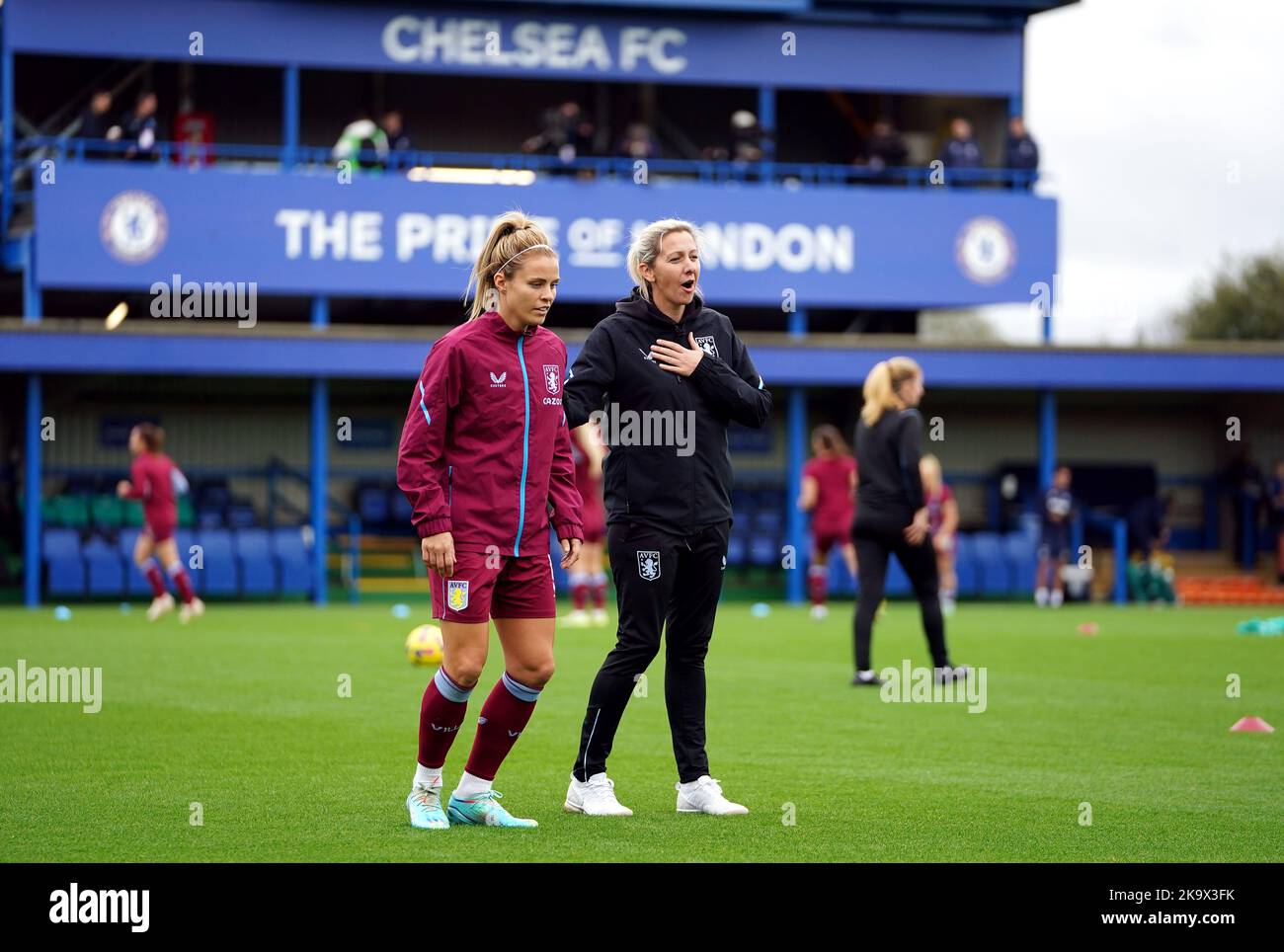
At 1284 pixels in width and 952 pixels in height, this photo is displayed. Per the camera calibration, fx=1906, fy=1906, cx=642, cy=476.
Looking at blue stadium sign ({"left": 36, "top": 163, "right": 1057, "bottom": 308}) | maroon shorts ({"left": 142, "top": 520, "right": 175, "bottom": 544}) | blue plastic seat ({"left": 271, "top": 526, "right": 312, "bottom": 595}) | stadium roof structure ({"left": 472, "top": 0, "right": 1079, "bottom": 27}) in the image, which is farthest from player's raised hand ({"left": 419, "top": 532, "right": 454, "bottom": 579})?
stadium roof structure ({"left": 472, "top": 0, "right": 1079, "bottom": 27})

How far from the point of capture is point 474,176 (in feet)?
100

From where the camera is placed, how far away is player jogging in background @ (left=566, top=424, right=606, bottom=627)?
19031 millimetres

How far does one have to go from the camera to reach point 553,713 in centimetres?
1162

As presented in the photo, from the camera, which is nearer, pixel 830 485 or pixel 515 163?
pixel 830 485

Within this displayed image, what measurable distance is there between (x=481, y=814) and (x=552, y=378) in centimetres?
166

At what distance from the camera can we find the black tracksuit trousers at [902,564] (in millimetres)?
12828

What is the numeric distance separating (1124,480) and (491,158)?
42.8 feet

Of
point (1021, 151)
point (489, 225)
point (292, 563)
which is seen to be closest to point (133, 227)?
point (489, 225)

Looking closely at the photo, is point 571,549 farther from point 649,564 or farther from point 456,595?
point 456,595

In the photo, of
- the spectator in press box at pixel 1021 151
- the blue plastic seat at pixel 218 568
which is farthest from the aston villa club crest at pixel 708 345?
the spectator in press box at pixel 1021 151

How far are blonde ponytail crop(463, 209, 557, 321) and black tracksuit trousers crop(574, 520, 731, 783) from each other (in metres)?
1.06

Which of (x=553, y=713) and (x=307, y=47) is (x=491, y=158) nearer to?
(x=307, y=47)

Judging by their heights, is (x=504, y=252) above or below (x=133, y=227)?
below
